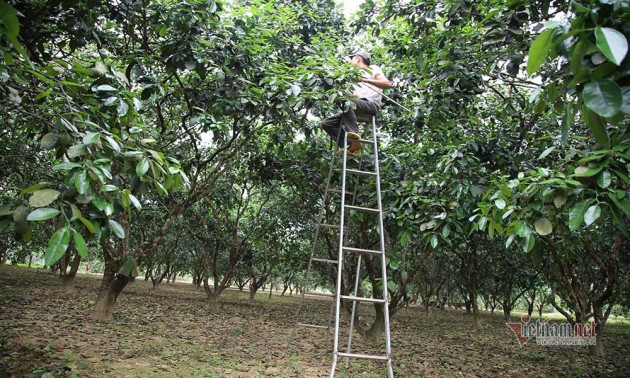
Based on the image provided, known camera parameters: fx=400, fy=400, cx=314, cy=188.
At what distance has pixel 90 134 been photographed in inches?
79.6

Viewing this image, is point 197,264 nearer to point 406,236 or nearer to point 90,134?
point 406,236

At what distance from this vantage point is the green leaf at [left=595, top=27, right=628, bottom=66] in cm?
109

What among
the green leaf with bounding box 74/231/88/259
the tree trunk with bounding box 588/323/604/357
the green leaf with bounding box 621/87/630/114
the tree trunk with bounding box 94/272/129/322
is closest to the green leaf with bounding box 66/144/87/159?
the green leaf with bounding box 74/231/88/259

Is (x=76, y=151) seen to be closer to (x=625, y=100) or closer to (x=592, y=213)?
(x=625, y=100)

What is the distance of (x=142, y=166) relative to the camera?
6.97 ft

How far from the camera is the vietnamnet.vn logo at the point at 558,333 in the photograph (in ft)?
29.3

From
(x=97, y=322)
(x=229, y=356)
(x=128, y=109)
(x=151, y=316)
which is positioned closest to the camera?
(x=128, y=109)

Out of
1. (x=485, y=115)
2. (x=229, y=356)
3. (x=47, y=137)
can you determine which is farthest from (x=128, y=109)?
(x=485, y=115)

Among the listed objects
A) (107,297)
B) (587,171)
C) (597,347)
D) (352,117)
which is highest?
(352,117)

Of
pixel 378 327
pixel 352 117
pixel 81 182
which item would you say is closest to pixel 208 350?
pixel 378 327

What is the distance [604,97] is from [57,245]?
2.01 meters

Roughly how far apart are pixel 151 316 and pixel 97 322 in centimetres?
210

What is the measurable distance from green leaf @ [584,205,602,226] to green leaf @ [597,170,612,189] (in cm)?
18

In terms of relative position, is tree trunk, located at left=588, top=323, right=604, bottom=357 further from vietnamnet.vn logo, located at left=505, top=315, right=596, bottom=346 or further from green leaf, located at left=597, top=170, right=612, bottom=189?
green leaf, located at left=597, top=170, right=612, bottom=189
